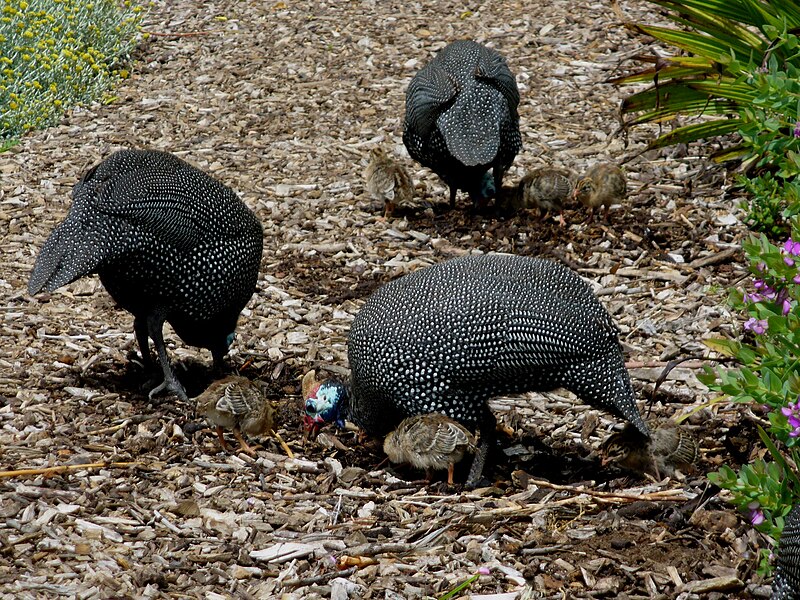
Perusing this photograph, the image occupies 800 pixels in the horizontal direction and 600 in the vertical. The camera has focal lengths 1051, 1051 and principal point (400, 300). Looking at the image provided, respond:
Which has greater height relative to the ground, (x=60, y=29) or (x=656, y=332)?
(x=60, y=29)

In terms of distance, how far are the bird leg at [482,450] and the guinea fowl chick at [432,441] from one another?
0.33ft

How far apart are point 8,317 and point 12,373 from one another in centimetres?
72

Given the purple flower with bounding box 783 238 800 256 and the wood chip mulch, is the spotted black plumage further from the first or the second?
the purple flower with bounding box 783 238 800 256

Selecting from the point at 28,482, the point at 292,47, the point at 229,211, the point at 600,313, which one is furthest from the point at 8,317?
the point at 292,47

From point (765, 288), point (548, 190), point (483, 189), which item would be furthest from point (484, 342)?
point (483, 189)

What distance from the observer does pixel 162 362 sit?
17.1 feet

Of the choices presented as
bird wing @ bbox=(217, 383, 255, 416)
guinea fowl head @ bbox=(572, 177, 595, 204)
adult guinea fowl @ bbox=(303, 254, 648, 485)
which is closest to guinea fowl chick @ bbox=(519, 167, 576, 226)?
guinea fowl head @ bbox=(572, 177, 595, 204)

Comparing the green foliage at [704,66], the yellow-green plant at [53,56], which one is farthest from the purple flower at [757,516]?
the yellow-green plant at [53,56]

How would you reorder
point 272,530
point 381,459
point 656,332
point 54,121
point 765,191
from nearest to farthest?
1. point 272,530
2. point 381,459
3. point 656,332
4. point 765,191
5. point 54,121

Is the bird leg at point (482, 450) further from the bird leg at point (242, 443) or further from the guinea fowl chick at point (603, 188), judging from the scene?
the guinea fowl chick at point (603, 188)

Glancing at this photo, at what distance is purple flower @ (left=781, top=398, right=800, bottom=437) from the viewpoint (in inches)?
114

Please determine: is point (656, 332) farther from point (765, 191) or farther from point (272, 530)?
point (272, 530)

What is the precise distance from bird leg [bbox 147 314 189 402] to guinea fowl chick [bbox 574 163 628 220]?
10.3ft

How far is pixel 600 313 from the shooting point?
14.5 feet
